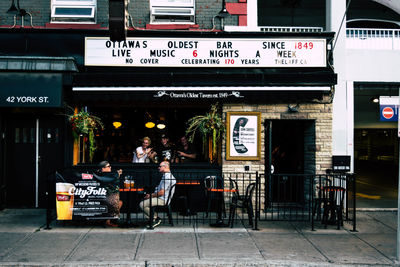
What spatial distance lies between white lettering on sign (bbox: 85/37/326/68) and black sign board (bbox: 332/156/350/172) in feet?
7.98

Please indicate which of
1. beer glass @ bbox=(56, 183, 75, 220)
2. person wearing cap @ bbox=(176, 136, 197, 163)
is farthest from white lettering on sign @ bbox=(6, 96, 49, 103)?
person wearing cap @ bbox=(176, 136, 197, 163)

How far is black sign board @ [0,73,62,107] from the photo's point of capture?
29.6 feet

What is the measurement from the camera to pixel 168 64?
965 centimetres

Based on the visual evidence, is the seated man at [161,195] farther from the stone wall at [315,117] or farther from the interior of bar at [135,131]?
the interior of bar at [135,131]

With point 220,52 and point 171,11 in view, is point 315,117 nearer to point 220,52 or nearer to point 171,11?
point 220,52

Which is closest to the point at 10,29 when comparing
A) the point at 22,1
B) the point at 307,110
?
the point at 22,1

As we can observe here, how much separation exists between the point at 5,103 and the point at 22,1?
284cm

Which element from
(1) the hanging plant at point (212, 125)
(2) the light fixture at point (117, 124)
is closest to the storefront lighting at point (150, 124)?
(2) the light fixture at point (117, 124)

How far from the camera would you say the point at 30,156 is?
9914 millimetres

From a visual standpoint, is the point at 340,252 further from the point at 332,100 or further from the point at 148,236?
the point at 332,100

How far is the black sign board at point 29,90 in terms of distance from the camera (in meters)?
9.02

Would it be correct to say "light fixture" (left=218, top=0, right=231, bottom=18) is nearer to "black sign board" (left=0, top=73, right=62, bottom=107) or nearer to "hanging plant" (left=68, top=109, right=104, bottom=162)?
"hanging plant" (left=68, top=109, right=104, bottom=162)

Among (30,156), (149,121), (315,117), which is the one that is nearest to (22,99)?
(30,156)

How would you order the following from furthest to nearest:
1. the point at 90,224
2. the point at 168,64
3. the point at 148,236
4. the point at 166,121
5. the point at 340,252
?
the point at 166,121
the point at 168,64
the point at 90,224
the point at 148,236
the point at 340,252
